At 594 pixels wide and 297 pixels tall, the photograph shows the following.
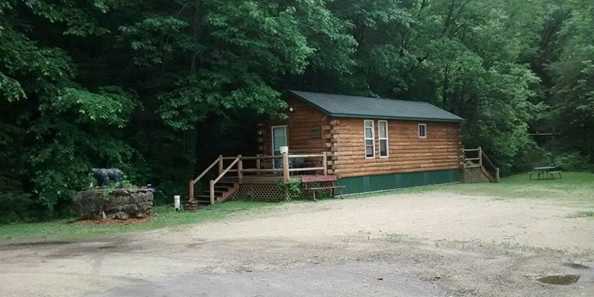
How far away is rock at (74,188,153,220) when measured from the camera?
43.7 feet

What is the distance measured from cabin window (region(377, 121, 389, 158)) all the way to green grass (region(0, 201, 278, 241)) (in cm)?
686

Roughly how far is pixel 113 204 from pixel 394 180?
11.7 metres

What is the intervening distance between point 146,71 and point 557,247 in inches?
583

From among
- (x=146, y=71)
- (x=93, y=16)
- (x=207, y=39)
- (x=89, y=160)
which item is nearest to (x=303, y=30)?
(x=207, y=39)

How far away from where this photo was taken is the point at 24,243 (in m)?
10.4

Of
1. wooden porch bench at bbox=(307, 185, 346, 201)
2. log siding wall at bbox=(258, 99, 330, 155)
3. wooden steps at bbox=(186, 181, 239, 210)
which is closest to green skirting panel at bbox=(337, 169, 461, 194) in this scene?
wooden porch bench at bbox=(307, 185, 346, 201)

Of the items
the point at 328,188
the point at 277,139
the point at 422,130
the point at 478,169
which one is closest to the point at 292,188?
the point at 328,188

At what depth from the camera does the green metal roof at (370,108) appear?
19266mm

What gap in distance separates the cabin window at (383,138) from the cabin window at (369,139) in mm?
470

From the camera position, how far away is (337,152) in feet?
62.0

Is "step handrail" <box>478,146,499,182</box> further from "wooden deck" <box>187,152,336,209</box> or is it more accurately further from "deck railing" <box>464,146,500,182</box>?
"wooden deck" <box>187,152,336,209</box>

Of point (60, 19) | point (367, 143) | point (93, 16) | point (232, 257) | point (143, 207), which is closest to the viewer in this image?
point (232, 257)

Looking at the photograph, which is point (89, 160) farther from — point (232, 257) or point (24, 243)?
point (232, 257)

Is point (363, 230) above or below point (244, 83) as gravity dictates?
below
